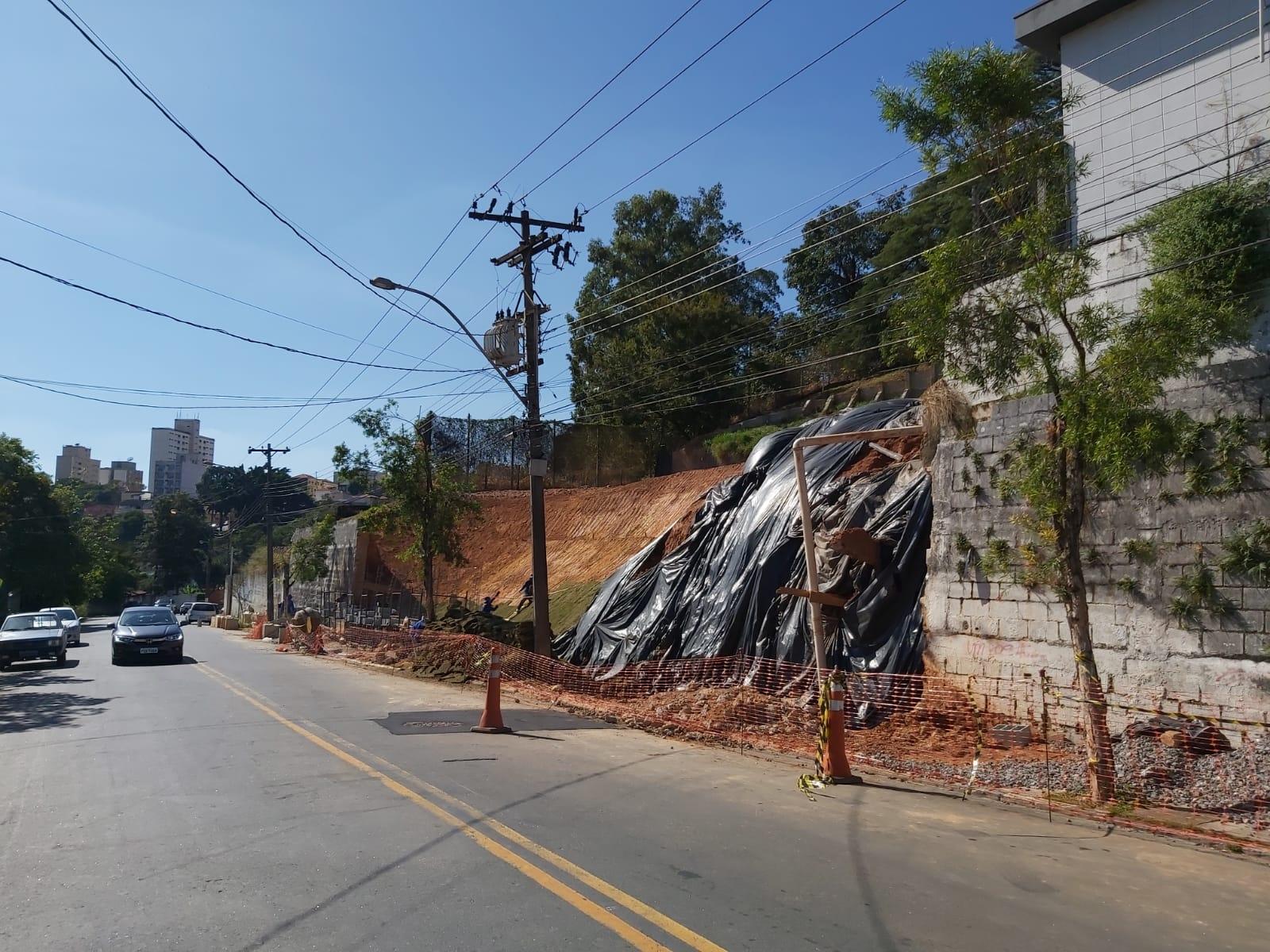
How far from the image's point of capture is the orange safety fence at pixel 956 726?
866 centimetres

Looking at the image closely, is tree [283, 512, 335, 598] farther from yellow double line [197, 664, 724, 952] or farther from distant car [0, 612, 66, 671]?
yellow double line [197, 664, 724, 952]

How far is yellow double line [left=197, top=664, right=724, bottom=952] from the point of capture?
16.1ft

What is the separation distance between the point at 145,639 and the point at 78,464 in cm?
18317

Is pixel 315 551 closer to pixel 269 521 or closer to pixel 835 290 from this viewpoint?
pixel 269 521

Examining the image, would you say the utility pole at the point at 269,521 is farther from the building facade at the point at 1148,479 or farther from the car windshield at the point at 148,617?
the building facade at the point at 1148,479

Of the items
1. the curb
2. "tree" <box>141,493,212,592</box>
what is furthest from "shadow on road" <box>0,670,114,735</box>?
"tree" <box>141,493,212,592</box>

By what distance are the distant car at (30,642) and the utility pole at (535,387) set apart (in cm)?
1330

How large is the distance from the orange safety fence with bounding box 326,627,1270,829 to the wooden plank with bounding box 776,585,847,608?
37.8 inches

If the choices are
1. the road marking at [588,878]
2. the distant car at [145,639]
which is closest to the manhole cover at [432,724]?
the road marking at [588,878]

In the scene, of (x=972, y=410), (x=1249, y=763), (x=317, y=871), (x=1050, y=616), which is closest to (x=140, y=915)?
(x=317, y=871)

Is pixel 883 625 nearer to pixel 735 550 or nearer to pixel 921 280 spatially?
pixel 735 550

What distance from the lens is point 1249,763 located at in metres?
8.48

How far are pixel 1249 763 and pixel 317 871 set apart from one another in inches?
307

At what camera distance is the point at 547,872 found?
5.94 m
